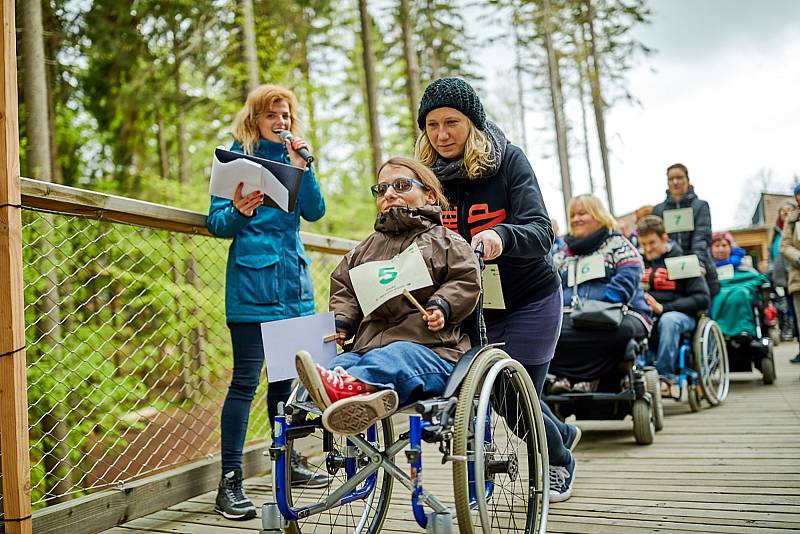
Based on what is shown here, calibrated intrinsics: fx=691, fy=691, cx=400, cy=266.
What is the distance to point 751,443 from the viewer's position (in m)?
3.26

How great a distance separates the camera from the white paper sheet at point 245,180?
7.65ft

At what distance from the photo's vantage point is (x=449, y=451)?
5.07ft

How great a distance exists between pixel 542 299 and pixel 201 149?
1019 cm

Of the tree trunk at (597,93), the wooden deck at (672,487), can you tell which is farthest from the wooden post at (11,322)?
the tree trunk at (597,93)

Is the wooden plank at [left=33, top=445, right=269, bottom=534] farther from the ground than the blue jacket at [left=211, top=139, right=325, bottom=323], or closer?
closer

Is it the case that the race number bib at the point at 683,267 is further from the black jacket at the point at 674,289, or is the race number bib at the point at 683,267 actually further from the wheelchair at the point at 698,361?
the wheelchair at the point at 698,361

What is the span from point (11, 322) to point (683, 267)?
3.87m

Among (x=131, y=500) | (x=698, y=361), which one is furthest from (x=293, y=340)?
(x=698, y=361)

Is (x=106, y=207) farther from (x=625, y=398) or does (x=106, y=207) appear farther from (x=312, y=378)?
(x=625, y=398)

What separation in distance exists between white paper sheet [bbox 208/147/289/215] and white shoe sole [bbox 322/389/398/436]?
3.64ft

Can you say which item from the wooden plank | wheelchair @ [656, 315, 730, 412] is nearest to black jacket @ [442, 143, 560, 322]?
the wooden plank

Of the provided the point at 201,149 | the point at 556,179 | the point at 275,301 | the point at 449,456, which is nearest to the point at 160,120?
the point at 201,149

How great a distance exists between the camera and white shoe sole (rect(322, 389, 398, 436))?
145 cm

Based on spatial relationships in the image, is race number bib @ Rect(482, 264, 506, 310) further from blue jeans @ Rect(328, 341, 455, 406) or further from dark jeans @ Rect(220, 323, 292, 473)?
dark jeans @ Rect(220, 323, 292, 473)
